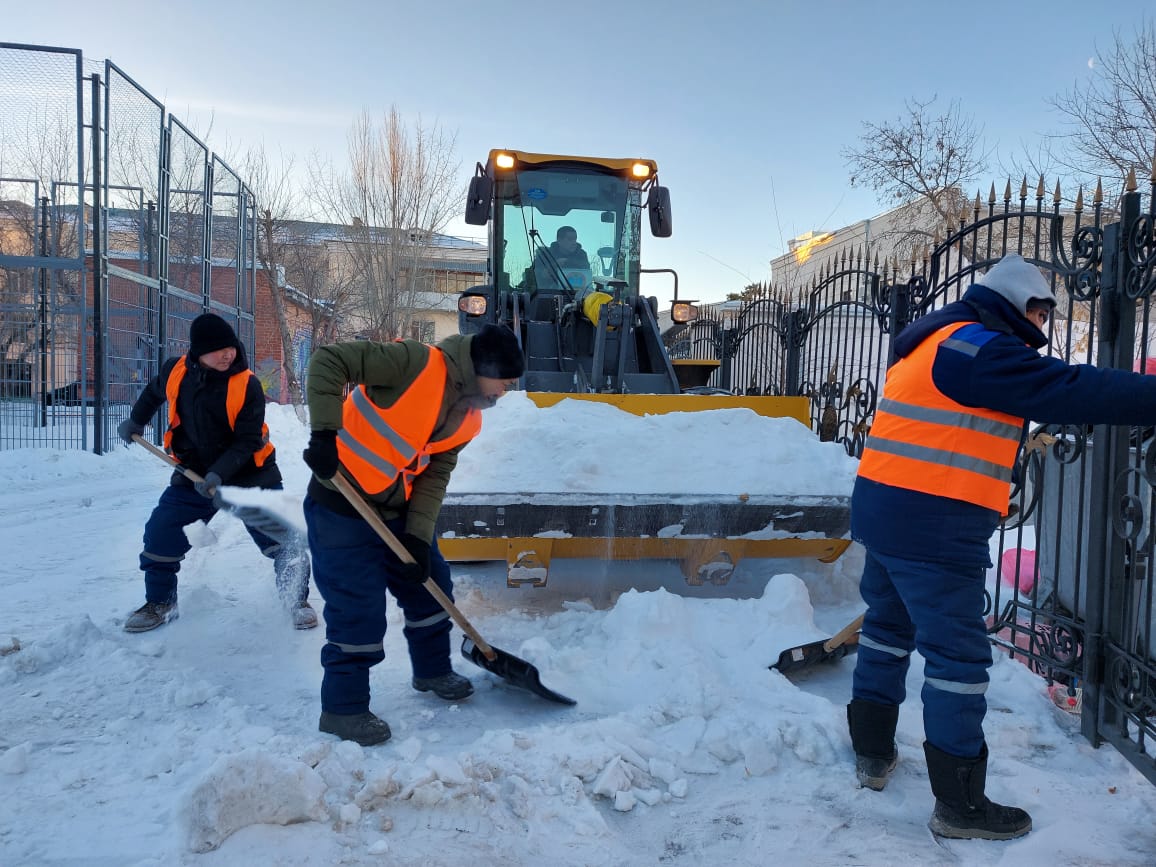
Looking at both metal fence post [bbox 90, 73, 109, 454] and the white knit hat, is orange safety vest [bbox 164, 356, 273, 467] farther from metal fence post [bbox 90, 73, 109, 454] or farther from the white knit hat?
metal fence post [bbox 90, 73, 109, 454]

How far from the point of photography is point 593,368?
18.1 feet

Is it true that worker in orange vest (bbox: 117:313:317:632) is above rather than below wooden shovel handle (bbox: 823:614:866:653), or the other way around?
above

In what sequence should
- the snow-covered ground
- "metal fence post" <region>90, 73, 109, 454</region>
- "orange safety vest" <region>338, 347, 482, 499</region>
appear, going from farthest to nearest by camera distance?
"metal fence post" <region>90, 73, 109, 454</region>, "orange safety vest" <region>338, 347, 482, 499</region>, the snow-covered ground

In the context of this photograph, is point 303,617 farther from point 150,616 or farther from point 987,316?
point 987,316

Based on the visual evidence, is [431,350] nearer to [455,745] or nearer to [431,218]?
[455,745]

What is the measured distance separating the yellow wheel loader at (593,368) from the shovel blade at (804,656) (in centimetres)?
76

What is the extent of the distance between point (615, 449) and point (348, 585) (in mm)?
1710

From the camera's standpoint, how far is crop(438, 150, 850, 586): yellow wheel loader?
4055 millimetres

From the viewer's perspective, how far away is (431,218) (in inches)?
728

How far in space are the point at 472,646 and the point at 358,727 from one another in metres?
0.70

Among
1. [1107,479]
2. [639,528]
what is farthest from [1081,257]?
[639,528]

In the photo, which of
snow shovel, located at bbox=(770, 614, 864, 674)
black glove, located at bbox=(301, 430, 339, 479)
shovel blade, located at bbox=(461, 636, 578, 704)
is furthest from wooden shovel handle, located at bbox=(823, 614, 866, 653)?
black glove, located at bbox=(301, 430, 339, 479)

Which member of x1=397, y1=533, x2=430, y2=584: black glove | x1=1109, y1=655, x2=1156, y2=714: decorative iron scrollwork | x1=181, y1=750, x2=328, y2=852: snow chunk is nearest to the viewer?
x1=181, y1=750, x2=328, y2=852: snow chunk

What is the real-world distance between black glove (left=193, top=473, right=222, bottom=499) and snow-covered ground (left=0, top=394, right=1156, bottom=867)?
2.28ft
